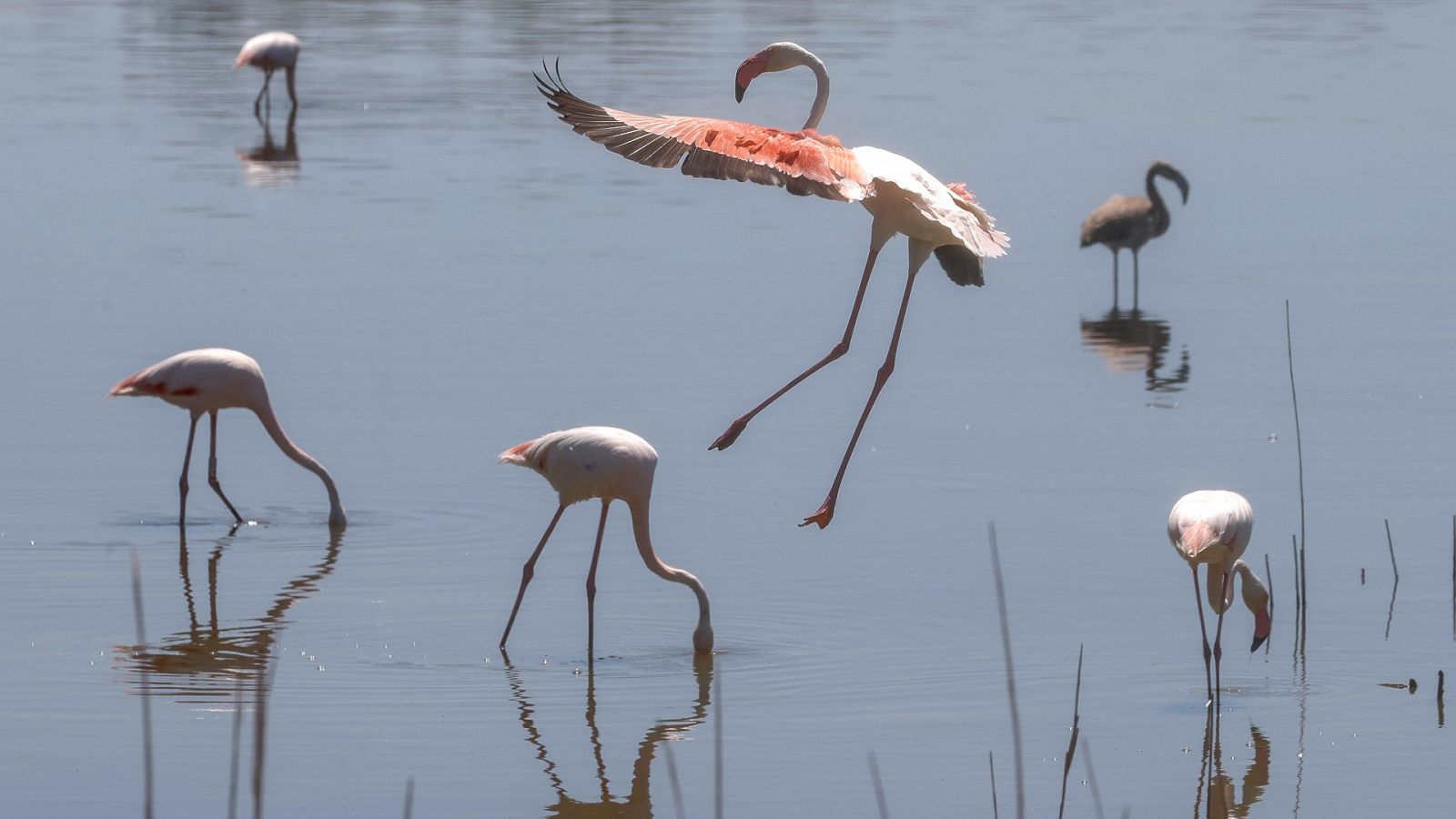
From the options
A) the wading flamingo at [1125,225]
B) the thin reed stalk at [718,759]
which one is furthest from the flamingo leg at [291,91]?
the thin reed stalk at [718,759]

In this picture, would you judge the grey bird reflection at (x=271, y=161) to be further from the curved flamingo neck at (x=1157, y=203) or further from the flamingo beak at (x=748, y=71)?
the flamingo beak at (x=748, y=71)

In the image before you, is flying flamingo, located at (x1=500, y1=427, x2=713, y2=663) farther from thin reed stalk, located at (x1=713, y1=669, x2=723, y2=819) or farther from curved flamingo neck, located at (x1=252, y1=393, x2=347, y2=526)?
thin reed stalk, located at (x1=713, y1=669, x2=723, y2=819)

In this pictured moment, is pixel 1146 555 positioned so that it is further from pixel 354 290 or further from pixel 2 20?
pixel 2 20

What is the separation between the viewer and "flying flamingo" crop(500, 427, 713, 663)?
840 cm

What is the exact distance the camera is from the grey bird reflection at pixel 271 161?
2036cm

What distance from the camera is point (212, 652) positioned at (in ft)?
27.4

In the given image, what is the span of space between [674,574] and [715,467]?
2.60 metres

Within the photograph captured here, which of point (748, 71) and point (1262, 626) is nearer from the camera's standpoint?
point (1262, 626)

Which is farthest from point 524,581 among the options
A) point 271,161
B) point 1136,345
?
point 271,161

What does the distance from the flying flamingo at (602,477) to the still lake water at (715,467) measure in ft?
0.64

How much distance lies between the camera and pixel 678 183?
2127 centimetres

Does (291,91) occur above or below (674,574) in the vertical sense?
above

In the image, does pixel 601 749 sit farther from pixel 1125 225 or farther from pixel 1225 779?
pixel 1125 225

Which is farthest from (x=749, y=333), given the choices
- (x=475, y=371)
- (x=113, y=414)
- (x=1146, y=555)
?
(x=1146, y=555)
